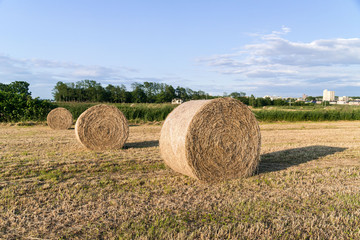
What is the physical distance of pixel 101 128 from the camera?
10.4m

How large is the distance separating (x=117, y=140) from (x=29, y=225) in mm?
6660

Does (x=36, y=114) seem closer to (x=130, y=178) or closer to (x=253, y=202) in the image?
(x=130, y=178)

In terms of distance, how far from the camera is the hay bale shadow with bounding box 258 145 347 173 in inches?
298

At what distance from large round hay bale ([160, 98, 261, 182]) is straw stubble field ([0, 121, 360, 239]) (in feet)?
1.03

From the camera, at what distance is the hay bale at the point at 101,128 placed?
33.3ft

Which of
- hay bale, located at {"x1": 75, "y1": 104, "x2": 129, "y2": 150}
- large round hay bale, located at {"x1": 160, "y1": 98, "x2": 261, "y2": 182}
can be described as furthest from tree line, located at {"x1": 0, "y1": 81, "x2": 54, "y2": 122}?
large round hay bale, located at {"x1": 160, "y1": 98, "x2": 261, "y2": 182}

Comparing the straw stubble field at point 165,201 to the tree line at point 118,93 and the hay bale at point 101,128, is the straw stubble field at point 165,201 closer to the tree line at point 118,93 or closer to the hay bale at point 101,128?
the hay bale at point 101,128

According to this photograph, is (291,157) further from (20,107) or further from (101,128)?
(20,107)

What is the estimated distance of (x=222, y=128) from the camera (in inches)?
255

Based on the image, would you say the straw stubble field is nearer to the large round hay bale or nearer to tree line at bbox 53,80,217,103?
the large round hay bale

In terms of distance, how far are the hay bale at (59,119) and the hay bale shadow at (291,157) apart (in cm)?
1270

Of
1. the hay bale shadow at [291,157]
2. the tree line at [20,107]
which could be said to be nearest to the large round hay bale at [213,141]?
the hay bale shadow at [291,157]

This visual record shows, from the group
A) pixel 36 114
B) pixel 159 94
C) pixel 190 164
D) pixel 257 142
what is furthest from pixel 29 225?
pixel 159 94

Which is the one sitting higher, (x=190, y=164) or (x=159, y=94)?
(x=159, y=94)
